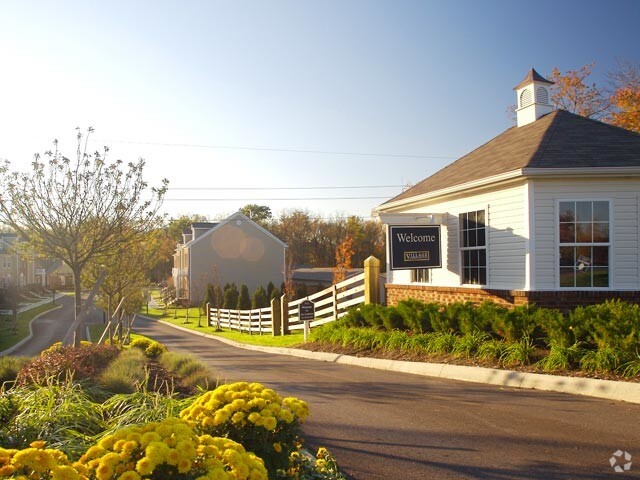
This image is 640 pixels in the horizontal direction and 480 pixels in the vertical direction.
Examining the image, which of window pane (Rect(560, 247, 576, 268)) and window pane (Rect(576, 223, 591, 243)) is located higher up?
window pane (Rect(576, 223, 591, 243))

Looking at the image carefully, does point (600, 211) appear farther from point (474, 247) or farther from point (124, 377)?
point (124, 377)

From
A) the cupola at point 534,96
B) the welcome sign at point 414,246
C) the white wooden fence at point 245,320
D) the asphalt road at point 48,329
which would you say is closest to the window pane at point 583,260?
the welcome sign at point 414,246

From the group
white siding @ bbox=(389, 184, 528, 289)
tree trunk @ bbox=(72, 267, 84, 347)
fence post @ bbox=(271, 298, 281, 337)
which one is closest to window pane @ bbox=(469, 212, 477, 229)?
white siding @ bbox=(389, 184, 528, 289)

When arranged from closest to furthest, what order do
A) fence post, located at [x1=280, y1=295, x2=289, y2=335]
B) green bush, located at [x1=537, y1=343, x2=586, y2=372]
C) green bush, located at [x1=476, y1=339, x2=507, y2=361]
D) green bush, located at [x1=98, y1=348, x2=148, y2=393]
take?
green bush, located at [x1=98, y1=348, x2=148, y2=393] < green bush, located at [x1=537, y1=343, x2=586, y2=372] < green bush, located at [x1=476, y1=339, x2=507, y2=361] < fence post, located at [x1=280, y1=295, x2=289, y2=335]

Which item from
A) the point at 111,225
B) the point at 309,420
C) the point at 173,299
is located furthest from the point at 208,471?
the point at 173,299

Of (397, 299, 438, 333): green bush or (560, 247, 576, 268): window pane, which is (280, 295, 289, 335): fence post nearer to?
(397, 299, 438, 333): green bush

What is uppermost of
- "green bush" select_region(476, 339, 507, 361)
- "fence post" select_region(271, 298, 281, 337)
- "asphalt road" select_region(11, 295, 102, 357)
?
"green bush" select_region(476, 339, 507, 361)

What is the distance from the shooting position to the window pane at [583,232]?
12.8 m

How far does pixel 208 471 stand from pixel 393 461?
3.16 m

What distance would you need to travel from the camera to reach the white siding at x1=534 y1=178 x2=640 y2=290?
500 inches

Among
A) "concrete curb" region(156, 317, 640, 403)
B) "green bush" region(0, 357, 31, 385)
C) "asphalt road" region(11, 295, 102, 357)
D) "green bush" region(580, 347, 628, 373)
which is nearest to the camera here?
"concrete curb" region(156, 317, 640, 403)

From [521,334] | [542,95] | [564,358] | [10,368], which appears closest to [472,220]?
[521,334]

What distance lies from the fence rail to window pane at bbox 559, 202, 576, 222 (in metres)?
6.00

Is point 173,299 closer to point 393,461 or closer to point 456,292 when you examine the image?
point 456,292
